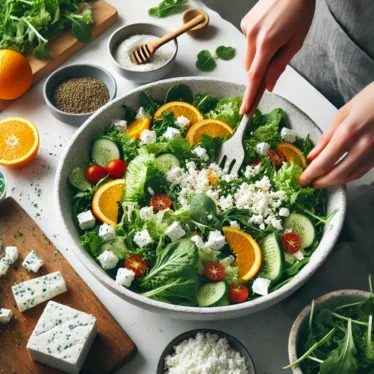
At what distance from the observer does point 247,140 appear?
6.44 feet

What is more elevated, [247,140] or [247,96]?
[247,96]

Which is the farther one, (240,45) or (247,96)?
(240,45)

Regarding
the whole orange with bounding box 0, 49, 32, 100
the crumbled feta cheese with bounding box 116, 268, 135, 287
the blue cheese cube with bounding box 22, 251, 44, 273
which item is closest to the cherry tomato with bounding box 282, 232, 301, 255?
the crumbled feta cheese with bounding box 116, 268, 135, 287

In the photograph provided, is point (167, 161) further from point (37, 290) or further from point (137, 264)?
point (37, 290)

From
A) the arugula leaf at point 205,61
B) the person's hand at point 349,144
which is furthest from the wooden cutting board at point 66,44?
Answer: the person's hand at point 349,144

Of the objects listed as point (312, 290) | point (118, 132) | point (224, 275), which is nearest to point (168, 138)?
point (118, 132)

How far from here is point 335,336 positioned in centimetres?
160

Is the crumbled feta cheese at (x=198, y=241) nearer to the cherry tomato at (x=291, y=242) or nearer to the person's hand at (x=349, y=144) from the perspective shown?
the cherry tomato at (x=291, y=242)

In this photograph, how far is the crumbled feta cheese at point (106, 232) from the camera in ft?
5.65

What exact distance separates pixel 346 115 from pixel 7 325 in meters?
1.10

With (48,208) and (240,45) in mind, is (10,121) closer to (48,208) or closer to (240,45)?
A: (48,208)

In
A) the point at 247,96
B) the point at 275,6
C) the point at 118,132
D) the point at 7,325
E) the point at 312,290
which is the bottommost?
the point at 7,325

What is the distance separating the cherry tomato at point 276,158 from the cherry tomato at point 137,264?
0.53 metres

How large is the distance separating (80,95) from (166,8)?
581 millimetres
